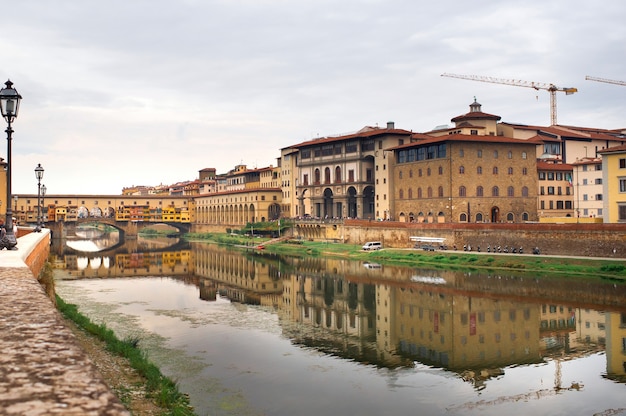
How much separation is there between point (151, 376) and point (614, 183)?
155 feet

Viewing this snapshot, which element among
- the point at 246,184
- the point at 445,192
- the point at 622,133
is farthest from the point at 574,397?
the point at 246,184

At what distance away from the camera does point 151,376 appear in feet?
56.3

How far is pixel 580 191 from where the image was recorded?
64875 mm

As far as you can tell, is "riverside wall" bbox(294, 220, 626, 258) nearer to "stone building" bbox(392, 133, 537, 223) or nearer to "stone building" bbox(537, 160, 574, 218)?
"stone building" bbox(392, 133, 537, 223)

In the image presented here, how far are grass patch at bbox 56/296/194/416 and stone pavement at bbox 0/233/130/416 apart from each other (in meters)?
7.89

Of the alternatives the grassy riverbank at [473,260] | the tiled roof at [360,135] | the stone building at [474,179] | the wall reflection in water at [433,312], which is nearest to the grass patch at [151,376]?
the wall reflection in water at [433,312]

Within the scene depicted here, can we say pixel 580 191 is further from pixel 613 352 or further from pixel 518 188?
pixel 613 352

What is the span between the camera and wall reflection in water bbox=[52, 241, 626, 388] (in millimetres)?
24672

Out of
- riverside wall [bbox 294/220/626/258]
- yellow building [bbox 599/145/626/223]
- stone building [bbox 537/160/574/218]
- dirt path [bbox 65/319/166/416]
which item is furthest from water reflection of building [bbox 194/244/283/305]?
stone building [bbox 537/160/574/218]

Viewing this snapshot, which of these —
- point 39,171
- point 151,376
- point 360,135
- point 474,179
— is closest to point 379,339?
point 151,376

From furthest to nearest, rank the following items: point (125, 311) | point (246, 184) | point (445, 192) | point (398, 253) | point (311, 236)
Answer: point (246, 184), point (311, 236), point (445, 192), point (398, 253), point (125, 311)

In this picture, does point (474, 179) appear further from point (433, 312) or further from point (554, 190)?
point (433, 312)

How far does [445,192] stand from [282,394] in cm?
5196

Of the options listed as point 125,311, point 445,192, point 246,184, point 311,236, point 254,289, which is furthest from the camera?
point 246,184
